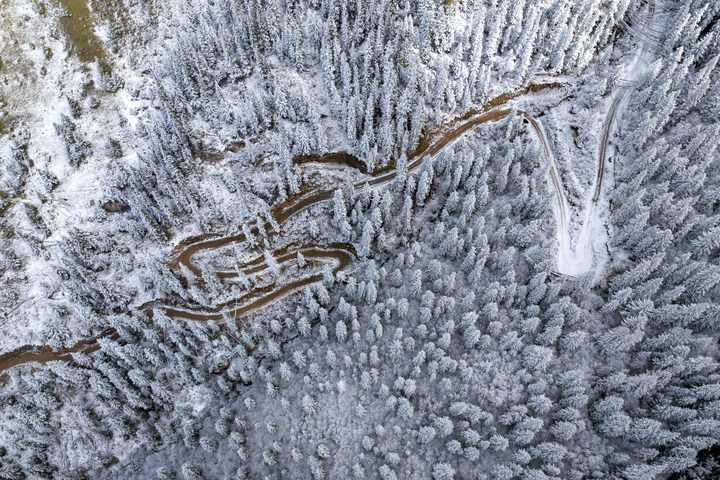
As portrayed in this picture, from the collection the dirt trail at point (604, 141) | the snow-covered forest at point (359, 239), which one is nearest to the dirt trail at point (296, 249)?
the snow-covered forest at point (359, 239)

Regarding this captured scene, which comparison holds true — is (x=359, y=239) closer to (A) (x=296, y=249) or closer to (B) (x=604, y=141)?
(A) (x=296, y=249)

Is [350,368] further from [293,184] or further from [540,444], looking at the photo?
[293,184]

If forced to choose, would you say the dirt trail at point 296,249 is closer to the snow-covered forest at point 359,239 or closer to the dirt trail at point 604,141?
the snow-covered forest at point 359,239

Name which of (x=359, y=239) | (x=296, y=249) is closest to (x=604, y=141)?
(x=359, y=239)

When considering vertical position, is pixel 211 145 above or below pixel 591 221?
above

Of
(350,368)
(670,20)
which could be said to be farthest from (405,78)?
(670,20)

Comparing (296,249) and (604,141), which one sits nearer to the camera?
(296,249)
